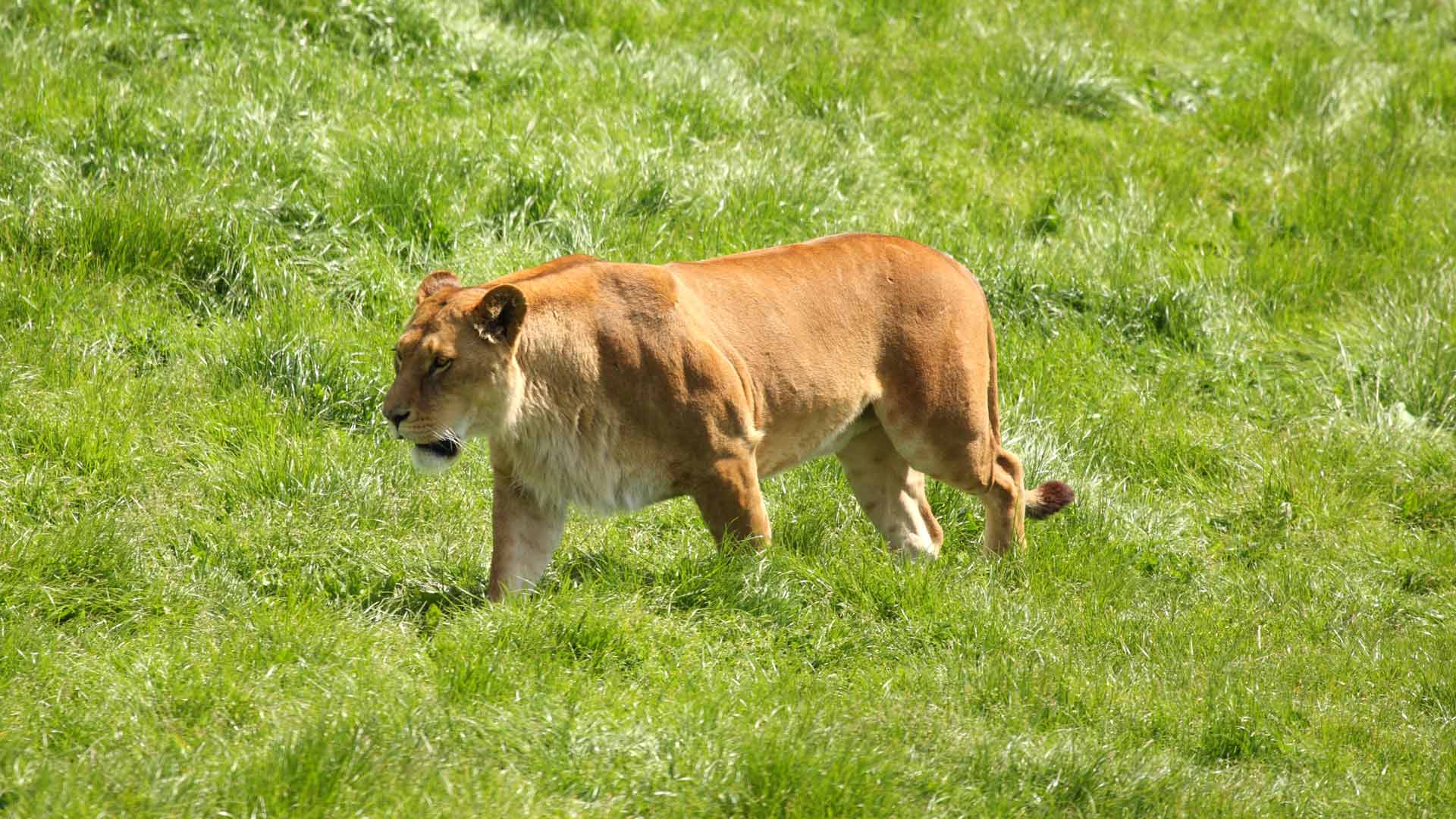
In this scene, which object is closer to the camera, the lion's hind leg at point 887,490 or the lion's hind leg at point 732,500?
the lion's hind leg at point 732,500

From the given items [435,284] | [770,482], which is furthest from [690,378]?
[770,482]

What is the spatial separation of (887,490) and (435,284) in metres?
2.30

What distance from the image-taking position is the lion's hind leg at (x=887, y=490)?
720 cm

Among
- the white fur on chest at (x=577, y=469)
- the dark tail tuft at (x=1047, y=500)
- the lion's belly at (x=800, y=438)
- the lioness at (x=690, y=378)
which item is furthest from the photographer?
the dark tail tuft at (x=1047, y=500)

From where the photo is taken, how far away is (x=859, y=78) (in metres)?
11.1

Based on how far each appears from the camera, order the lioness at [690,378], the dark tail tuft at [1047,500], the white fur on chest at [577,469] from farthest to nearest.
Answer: the dark tail tuft at [1047,500] < the white fur on chest at [577,469] < the lioness at [690,378]

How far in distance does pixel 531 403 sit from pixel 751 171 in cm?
409

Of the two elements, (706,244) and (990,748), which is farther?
(706,244)

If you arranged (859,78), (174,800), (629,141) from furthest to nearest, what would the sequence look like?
(859,78) < (629,141) < (174,800)

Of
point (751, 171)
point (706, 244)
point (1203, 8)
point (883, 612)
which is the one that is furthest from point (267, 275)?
point (1203, 8)

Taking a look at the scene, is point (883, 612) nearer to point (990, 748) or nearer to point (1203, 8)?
point (990, 748)

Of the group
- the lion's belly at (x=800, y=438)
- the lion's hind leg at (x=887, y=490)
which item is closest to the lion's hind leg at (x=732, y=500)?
the lion's belly at (x=800, y=438)

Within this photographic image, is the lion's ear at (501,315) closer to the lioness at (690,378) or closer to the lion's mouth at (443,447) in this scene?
the lioness at (690,378)

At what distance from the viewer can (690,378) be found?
5.98m
